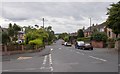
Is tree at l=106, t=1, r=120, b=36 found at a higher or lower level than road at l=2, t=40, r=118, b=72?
higher

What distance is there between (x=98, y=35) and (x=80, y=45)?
48.8 feet

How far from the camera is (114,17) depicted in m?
39.9

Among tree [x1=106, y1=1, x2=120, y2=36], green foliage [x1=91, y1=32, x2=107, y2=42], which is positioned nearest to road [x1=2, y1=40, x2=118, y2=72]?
tree [x1=106, y1=1, x2=120, y2=36]

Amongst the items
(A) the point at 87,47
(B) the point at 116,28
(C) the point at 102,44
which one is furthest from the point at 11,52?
(C) the point at 102,44

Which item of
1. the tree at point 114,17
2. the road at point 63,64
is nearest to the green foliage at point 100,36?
the tree at point 114,17

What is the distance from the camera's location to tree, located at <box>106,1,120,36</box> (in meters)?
39.6

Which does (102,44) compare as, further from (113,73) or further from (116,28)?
(113,73)

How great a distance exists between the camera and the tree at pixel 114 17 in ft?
130

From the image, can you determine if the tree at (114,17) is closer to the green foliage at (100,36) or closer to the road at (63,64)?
the road at (63,64)

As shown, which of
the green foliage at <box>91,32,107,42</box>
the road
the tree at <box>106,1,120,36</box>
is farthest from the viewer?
the green foliage at <box>91,32,107,42</box>

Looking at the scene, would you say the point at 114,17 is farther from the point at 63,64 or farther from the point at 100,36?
the point at 100,36

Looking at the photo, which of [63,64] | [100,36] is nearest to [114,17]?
[63,64]

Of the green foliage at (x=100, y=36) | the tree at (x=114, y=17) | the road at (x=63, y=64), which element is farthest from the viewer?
the green foliage at (x=100, y=36)

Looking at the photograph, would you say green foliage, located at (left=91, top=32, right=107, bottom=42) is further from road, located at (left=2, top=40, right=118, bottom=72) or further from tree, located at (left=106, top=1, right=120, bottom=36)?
road, located at (left=2, top=40, right=118, bottom=72)
